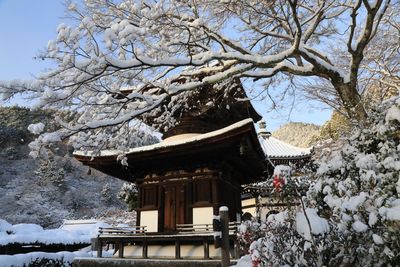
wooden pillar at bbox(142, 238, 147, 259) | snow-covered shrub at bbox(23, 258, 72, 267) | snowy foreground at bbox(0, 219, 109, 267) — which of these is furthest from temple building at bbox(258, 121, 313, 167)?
snow-covered shrub at bbox(23, 258, 72, 267)

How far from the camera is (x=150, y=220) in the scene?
35.6ft

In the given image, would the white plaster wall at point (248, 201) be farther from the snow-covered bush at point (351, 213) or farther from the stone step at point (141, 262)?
the snow-covered bush at point (351, 213)

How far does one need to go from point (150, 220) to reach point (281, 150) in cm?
1322

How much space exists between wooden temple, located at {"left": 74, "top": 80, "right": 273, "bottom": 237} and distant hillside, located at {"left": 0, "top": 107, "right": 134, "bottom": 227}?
32859 mm

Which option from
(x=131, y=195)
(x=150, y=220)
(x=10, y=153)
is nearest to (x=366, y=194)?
(x=150, y=220)

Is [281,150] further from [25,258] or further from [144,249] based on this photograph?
[25,258]

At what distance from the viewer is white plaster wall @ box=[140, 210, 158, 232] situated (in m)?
10.7

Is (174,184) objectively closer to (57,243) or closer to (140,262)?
(140,262)

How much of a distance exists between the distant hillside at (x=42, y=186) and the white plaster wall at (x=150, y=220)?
32.8m

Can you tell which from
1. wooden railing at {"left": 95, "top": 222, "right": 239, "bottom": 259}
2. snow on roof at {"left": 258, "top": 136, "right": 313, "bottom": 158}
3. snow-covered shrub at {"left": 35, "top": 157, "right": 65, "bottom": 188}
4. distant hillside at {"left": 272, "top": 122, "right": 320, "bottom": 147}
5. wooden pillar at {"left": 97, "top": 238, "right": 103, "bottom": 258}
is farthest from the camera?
distant hillside at {"left": 272, "top": 122, "right": 320, "bottom": 147}

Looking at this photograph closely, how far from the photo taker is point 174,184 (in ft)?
35.4

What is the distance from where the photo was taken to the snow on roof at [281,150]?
19973 mm

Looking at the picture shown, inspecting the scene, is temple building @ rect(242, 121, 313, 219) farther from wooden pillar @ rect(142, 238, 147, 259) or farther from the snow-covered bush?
the snow-covered bush

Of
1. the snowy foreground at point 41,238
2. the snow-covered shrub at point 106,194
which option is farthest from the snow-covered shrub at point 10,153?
the snowy foreground at point 41,238
